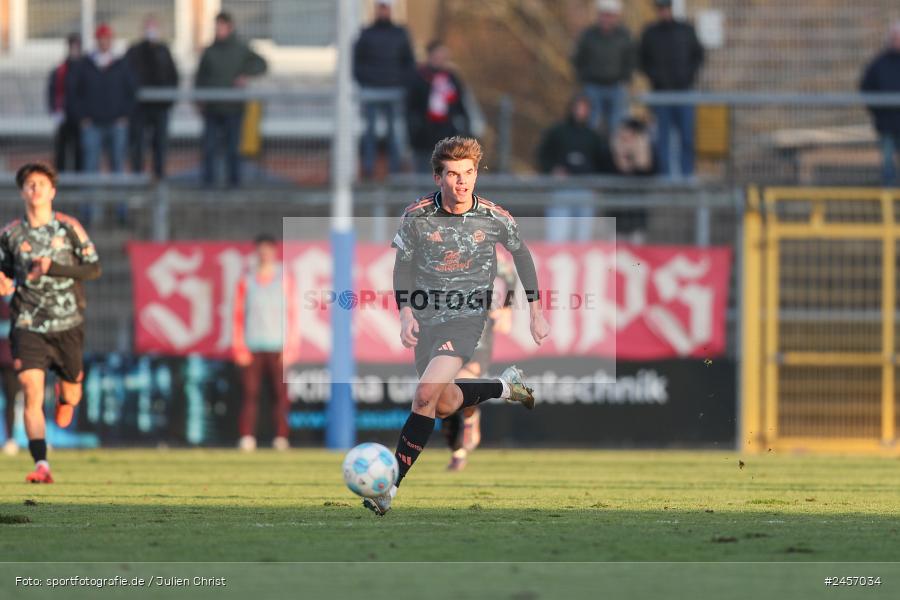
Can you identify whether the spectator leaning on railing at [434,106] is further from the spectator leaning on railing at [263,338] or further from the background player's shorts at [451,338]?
the background player's shorts at [451,338]

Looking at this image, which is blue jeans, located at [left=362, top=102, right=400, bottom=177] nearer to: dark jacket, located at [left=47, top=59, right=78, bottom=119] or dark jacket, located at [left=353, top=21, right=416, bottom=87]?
dark jacket, located at [left=353, top=21, right=416, bottom=87]

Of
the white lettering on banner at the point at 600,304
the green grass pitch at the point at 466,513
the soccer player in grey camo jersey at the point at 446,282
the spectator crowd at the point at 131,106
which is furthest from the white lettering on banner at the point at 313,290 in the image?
the soccer player in grey camo jersey at the point at 446,282

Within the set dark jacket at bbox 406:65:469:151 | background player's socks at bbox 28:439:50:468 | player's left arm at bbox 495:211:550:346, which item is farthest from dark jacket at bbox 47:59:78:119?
player's left arm at bbox 495:211:550:346

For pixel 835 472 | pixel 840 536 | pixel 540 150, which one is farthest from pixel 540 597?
pixel 540 150

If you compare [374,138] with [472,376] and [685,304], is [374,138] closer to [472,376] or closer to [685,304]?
[685,304]

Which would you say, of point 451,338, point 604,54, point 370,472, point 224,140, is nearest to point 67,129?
point 224,140

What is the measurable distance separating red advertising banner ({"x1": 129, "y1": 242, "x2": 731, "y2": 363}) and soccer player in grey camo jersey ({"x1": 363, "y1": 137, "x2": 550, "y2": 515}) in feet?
27.4

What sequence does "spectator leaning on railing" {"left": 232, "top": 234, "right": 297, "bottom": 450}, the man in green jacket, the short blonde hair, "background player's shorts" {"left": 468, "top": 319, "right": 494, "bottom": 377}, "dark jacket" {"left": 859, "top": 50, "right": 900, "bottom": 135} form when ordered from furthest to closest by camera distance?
the man in green jacket
"dark jacket" {"left": 859, "top": 50, "right": 900, "bottom": 135}
"spectator leaning on railing" {"left": 232, "top": 234, "right": 297, "bottom": 450}
"background player's shorts" {"left": 468, "top": 319, "right": 494, "bottom": 377}
the short blonde hair

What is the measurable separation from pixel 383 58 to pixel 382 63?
0.20 feet

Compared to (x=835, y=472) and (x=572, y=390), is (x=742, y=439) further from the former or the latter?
(x=835, y=472)

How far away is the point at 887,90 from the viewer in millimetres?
22203

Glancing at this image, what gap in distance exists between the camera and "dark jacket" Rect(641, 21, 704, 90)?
22.4 metres

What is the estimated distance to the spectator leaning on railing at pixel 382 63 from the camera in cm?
2236

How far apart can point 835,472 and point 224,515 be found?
6.86 m
